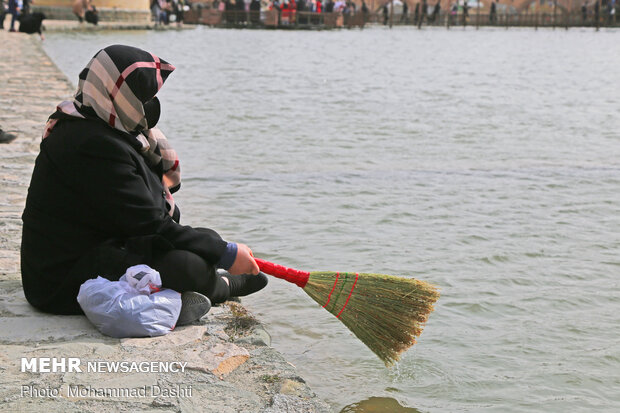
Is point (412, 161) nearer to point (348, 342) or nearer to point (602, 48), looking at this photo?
point (348, 342)

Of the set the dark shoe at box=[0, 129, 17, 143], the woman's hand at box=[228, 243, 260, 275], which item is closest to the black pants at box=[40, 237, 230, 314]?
the woman's hand at box=[228, 243, 260, 275]

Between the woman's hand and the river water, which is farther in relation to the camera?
the river water

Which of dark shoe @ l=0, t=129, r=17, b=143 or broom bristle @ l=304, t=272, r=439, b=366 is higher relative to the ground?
dark shoe @ l=0, t=129, r=17, b=143

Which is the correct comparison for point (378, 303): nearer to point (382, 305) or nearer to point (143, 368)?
point (382, 305)

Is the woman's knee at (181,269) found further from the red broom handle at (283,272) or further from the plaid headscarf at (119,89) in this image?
the plaid headscarf at (119,89)

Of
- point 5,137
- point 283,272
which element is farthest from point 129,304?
point 5,137

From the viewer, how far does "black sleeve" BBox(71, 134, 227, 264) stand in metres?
3.14

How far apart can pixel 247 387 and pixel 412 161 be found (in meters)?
6.02

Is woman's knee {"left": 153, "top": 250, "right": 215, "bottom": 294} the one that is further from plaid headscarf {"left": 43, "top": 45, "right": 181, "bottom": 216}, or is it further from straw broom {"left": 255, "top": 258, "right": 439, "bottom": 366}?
plaid headscarf {"left": 43, "top": 45, "right": 181, "bottom": 216}

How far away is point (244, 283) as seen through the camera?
384 centimetres

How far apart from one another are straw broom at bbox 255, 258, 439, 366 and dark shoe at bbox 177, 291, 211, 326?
0.29 meters

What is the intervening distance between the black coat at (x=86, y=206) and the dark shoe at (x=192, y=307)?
16 centimetres

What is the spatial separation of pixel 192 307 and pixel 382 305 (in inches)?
29.9

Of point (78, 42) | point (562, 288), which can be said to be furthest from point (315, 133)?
point (78, 42)
